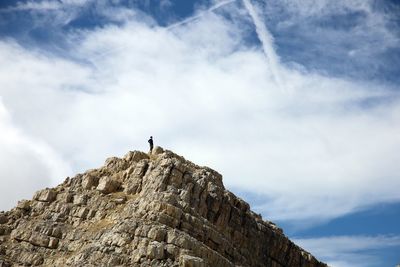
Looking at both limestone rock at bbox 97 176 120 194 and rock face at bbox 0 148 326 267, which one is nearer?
rock face at bbox 0 148 326 267

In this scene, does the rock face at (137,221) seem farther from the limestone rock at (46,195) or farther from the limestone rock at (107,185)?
the limestone rock at (107,185)

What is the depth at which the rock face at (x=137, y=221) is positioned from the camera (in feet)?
214

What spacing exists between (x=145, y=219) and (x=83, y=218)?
11.4 meters

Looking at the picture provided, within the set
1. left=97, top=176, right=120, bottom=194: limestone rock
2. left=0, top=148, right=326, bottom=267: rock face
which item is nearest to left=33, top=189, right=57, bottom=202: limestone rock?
left=0, top=148, right=326, bottom=267: rock face

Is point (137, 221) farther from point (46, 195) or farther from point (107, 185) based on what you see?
point (46, 195)

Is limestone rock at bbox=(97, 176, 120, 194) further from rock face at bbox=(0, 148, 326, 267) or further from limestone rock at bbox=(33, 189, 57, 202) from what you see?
limestone rock at bbox=(33, 189, 57, 202)

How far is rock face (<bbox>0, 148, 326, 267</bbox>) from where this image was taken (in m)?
65.3

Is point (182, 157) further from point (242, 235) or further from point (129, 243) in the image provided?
point (129, 243)

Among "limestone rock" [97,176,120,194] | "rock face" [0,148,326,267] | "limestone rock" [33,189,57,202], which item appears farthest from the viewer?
"limestone rock" [97,176,120,194]

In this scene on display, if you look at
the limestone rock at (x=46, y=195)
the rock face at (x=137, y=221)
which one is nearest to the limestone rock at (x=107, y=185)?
the rock face at (x=137, y=221)

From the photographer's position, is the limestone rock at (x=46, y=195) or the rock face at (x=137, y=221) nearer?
the rock face at (x=137, y=221)

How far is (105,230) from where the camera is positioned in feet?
231

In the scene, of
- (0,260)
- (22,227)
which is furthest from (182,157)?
(0,260)

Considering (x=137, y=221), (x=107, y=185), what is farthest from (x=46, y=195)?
(x=137, y=221)
